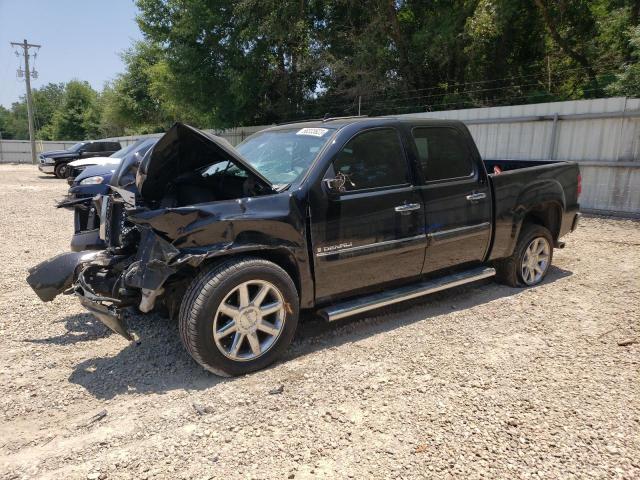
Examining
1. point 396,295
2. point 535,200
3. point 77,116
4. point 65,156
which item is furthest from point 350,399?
point 77,116

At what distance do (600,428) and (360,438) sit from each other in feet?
4.68

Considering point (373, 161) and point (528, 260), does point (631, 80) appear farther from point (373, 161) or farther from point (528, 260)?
point (373, 161)

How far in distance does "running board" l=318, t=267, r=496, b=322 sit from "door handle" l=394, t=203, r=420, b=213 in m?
0.73

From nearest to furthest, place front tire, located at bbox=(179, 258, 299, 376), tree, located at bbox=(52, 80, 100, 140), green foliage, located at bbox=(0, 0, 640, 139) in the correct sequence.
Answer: front tire, located at bbox=(179, 258, 299, 376)
green foliage, located at bbox=(0, 0, 640, 139)
tree, located at bbox=(52, 80, 100, 140)

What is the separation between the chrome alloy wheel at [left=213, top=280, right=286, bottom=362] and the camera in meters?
3.29

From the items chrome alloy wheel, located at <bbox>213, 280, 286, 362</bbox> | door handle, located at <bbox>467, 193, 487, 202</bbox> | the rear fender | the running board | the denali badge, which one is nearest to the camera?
chrome alloy wheel, located at <bbox>213, 280, 286, 362</bbox>

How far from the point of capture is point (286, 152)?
4133 mm

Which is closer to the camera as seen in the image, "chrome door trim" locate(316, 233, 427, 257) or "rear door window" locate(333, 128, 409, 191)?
"chrome door trim" locate(316, 233, 427, 257)

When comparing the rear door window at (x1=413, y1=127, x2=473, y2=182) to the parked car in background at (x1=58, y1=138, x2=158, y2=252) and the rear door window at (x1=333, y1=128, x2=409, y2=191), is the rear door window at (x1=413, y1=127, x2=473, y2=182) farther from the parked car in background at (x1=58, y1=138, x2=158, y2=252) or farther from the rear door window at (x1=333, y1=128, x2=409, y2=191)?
the parked car in background at (x1=58, y1=138, x2=158, y2=252)

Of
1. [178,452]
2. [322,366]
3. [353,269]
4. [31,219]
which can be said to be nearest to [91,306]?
[178,452]

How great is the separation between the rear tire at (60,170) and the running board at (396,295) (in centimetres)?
2082

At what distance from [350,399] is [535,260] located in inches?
134

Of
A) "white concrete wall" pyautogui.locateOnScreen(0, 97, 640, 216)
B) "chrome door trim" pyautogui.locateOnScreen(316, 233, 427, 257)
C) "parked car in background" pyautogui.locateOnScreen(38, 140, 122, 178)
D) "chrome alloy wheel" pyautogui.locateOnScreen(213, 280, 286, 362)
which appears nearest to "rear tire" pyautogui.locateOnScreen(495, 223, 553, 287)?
"chrome door trim" pyautogui.locateOnScreen(316, 233, 427, 257)

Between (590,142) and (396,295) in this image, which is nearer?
(396,295)
